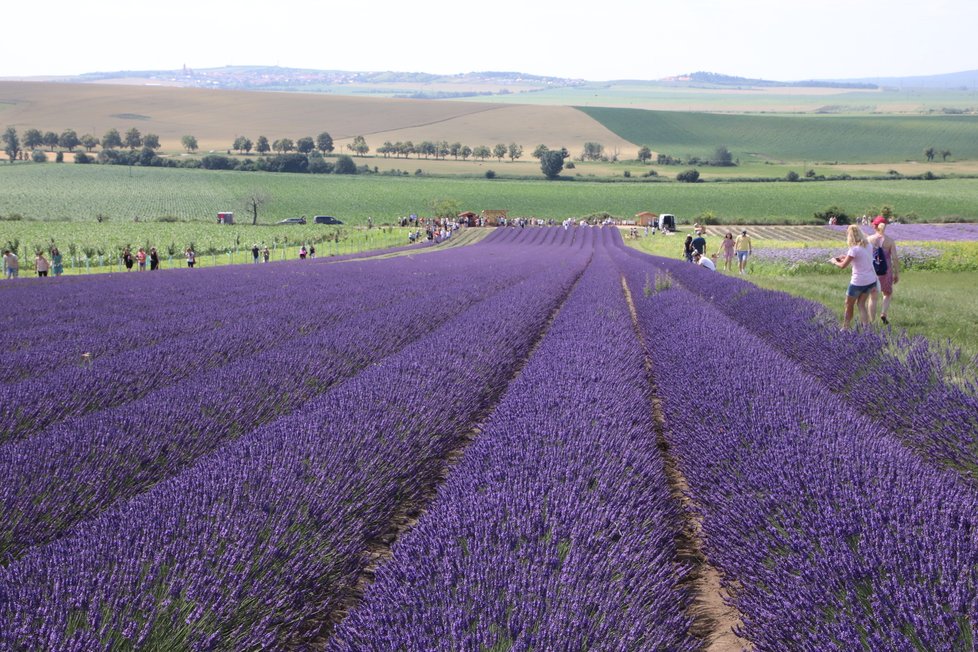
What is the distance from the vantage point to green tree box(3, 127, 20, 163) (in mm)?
101750

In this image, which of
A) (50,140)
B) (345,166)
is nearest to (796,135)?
(345,166)

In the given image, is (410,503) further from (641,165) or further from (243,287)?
(641,165)

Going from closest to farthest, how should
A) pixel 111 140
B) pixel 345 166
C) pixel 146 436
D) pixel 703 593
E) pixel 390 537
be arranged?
pixel 703 593 → pixel 390 537 → pixel 146 436 → pixel 345 166 → pixel 111 140

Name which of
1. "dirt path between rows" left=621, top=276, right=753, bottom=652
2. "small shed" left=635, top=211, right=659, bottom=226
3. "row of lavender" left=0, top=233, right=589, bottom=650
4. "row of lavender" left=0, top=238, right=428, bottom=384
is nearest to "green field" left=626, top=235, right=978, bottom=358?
"dirt path between rows" left=621, top=276, right=753, bottom=652

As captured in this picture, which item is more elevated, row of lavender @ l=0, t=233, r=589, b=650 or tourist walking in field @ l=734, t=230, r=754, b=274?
tourist walking in field @ l=734, t=230, r=754, b=274

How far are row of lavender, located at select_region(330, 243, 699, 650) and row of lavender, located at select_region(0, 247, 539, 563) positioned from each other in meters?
1.58

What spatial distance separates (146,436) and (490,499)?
2.21m

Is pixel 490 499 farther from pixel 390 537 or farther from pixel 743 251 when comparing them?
pixel 743 251

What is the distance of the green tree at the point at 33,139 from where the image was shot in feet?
356

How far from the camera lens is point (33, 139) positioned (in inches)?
4286

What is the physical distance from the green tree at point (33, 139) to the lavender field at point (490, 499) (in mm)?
118051

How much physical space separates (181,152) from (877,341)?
391 ft

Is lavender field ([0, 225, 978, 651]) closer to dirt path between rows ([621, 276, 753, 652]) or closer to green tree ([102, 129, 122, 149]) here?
dirt path between rows ([621, 276, 753, 652])

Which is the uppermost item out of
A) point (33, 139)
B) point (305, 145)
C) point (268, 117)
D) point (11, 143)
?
point (268, 117)
